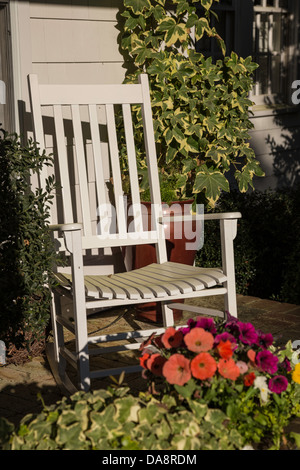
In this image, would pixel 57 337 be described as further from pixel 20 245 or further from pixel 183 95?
pixel 183 95

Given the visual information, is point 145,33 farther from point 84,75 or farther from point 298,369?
point 298,369

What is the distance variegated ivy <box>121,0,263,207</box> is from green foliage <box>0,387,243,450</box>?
219cm

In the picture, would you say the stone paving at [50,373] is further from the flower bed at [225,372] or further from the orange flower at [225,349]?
the orange flower at [225,349]

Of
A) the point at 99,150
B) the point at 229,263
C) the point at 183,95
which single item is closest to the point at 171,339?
the point at 229,263

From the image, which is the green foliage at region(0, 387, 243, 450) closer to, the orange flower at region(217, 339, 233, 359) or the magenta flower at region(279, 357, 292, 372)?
the orange flower at region(217, 339, 233, 359)

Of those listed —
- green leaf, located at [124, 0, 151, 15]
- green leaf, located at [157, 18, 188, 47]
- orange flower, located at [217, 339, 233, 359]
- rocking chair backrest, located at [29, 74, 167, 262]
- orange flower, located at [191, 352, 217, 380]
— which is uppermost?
green leaf, located at [124, 0, 151, 15]

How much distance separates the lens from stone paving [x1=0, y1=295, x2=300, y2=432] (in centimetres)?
266

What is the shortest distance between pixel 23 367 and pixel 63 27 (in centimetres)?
181

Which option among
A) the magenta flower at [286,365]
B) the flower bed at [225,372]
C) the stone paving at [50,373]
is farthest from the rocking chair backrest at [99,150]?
the flower bed at [225,372]

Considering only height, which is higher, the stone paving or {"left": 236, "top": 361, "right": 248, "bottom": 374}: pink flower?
{"left": 236, "top": 361, "right": 248, "bottom": 374}: pink flower

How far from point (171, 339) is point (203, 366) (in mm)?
164

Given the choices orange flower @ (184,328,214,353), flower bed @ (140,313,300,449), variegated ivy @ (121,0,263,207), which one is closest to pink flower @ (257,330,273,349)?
flower bed @ (140,313,300,449)

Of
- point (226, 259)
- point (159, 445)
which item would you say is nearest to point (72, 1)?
point (226, 259)

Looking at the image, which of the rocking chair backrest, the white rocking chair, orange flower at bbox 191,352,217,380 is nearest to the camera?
orange flower at bbox 191,352,217,380
